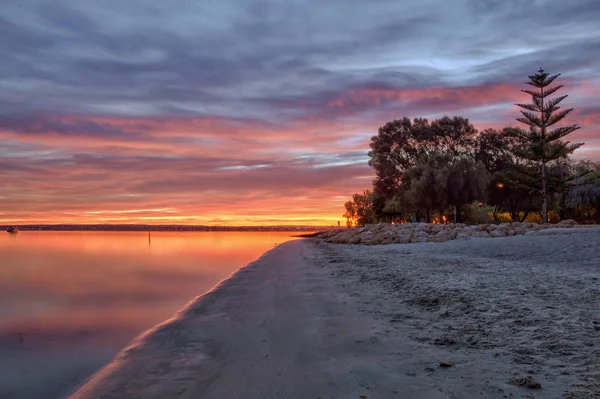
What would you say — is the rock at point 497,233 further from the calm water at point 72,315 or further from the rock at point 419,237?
the calm water at point 72,315

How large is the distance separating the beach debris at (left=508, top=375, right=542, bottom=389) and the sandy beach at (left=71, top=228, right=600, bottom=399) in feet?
0.04

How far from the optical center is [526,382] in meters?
4.06

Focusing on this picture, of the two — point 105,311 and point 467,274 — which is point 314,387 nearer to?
point 467,274

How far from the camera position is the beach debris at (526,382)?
157 inches

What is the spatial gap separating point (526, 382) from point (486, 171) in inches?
1889

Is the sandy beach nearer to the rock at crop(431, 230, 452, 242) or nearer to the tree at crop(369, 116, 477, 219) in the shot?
the rock at crop(431, 230, 452, 242)

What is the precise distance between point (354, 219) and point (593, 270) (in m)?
87.9

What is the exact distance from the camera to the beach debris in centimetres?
400

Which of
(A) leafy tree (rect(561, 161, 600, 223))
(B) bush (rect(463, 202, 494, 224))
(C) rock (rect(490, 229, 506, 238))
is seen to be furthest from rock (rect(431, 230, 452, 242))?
(B) bush (rect(463, 202, 494, 224))

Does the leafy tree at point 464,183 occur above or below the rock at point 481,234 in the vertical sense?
above

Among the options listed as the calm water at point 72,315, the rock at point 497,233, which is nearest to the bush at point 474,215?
the rock at point 497,233

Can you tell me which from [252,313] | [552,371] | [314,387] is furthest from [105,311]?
[552,371]

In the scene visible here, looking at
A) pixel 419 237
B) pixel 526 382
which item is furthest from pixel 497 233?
pixel 526 382

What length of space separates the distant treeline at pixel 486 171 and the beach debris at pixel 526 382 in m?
40.9
